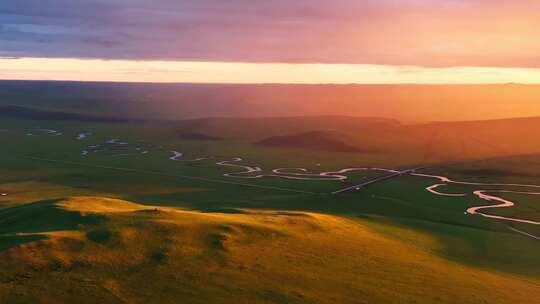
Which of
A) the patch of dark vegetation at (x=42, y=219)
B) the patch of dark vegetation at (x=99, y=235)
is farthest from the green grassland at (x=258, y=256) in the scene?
the patch of dark vegetation at (x=42, y=219)

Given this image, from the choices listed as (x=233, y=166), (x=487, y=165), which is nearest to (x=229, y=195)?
(x=233, y=166)

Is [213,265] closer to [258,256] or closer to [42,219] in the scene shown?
[258,256]

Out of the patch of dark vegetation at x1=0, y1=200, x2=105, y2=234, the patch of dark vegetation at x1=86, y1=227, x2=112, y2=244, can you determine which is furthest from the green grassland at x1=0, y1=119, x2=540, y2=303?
the patch of dark vegetation at x1=0, y1=200, x2=105, y2=234

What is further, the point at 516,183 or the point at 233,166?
the point at 233,166

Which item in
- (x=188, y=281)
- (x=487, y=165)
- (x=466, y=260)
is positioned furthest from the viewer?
(x=487, y=165)

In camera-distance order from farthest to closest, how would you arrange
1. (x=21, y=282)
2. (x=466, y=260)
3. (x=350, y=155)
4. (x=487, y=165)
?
(x=350, y=155)
(x=487, y=165)
(x=466, y=260)
(x=21, y=282)

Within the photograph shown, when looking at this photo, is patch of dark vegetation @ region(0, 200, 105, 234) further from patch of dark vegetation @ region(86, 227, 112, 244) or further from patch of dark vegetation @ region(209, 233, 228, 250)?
patch of dark vegetation @ region(209, 233, 228, 250)

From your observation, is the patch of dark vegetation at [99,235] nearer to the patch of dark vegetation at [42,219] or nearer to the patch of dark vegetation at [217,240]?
the patch of dark vegetation at [42,219]

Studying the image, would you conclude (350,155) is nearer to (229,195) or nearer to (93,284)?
(229,195)
